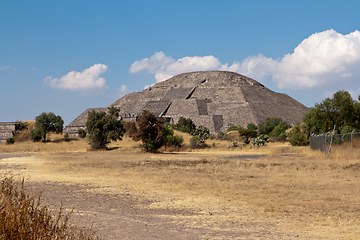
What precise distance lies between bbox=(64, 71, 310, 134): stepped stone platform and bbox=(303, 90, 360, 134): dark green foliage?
162 feet

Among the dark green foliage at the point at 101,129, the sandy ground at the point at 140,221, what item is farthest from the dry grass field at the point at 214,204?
the dark green foliage at the point at 101,129

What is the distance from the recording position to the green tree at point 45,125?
2362 inches

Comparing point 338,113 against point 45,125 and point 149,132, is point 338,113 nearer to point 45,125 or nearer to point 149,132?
point 149,132

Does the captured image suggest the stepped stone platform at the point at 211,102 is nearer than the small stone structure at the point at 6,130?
No

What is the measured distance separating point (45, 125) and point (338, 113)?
4657 centimetres

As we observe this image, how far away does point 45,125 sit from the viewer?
61.7m

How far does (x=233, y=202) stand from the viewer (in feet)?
32.0

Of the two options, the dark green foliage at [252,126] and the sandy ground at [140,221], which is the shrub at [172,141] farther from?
the dark green foliage at [252,126]

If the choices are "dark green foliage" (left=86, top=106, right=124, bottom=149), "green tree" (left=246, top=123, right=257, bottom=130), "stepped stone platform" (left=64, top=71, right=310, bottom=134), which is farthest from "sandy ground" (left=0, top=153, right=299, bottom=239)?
"green tree" (left=246, top=123, right=257, bottom=130)

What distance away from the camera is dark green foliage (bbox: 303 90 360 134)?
37062mm

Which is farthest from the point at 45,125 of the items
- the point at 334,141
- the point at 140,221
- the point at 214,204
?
the point at 140,221

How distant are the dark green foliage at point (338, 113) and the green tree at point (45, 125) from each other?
141 feet

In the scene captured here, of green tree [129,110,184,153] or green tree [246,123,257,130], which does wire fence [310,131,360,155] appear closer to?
green tree [129,110,184,153]

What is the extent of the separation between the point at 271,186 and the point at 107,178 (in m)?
6.88
